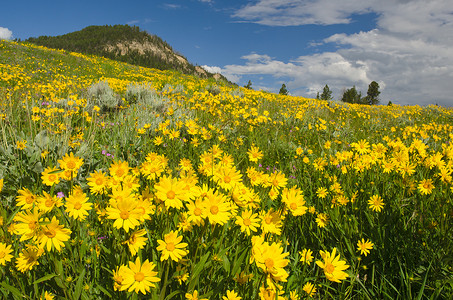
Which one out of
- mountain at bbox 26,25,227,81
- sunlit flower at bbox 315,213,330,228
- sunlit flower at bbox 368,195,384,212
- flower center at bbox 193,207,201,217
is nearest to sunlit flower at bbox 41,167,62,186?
flower center at bbox 193,207,201,217

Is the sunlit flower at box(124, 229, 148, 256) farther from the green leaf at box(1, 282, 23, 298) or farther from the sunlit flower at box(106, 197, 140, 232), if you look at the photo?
the green leaf at box(1, 282, 23, 298)

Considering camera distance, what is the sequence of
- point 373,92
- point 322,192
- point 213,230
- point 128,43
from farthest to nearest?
point 128,43 < point 373,92 < point 322,192 < point 213,230

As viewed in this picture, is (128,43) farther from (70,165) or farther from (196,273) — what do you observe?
(196,273)

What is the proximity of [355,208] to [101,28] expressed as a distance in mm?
115550

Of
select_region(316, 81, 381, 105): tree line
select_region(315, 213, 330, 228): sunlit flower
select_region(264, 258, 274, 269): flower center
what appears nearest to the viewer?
select_region(264, 258, 274, 269): flower center

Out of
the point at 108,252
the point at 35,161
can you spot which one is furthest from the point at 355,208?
the point at 35,161

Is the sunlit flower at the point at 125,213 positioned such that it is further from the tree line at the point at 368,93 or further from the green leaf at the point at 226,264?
the tree line at the point at 368,93

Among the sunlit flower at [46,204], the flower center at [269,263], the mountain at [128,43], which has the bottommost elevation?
the flower center at [269,263]

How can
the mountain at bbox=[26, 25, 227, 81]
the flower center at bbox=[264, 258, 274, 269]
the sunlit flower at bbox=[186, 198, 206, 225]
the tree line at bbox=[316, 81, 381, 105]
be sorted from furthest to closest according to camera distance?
the mountain at bbox=[26, 25, 227, 81]
the tree line at bbox=[316, 81, 381, 105]
the sunlit flower at bbox=[186, 198, 206, 225]
the flower center at bbox=[264, 258, 274, 269]

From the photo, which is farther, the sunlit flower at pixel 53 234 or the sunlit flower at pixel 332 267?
the sunlit flower at pixel 332 267

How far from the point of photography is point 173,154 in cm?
352

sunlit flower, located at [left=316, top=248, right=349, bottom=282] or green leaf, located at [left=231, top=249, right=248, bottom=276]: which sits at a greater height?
sunlit flower, located at [left=316, top=248, right=349, bottom=282]

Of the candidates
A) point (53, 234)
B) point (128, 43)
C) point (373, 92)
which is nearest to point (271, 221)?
point (53, 234)

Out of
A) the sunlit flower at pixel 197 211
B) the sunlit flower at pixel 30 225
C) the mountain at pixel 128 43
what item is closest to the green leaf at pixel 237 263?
the sunlit flower at pixel 197 211
